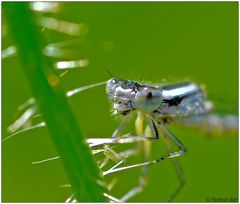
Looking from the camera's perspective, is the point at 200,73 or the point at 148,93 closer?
the point at 148,93

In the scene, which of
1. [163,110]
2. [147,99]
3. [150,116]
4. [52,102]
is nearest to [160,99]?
[147,99]

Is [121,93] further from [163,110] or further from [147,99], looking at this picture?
[163,110]

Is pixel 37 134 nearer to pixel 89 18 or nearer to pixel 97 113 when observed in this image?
pixel 97 113

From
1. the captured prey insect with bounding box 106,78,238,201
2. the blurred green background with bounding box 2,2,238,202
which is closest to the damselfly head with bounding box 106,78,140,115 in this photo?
the captured prey insect with bounding box 106,78,238,201

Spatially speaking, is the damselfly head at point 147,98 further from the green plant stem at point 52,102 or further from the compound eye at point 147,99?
the green plant stem at point 52,102

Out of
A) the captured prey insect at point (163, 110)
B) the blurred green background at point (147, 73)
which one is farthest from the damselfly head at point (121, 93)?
the blurred green background at point (147, 73)

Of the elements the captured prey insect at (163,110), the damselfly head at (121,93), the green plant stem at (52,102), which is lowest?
the captured prey insect at (163,110)

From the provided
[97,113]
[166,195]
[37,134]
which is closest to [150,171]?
[166,195]
